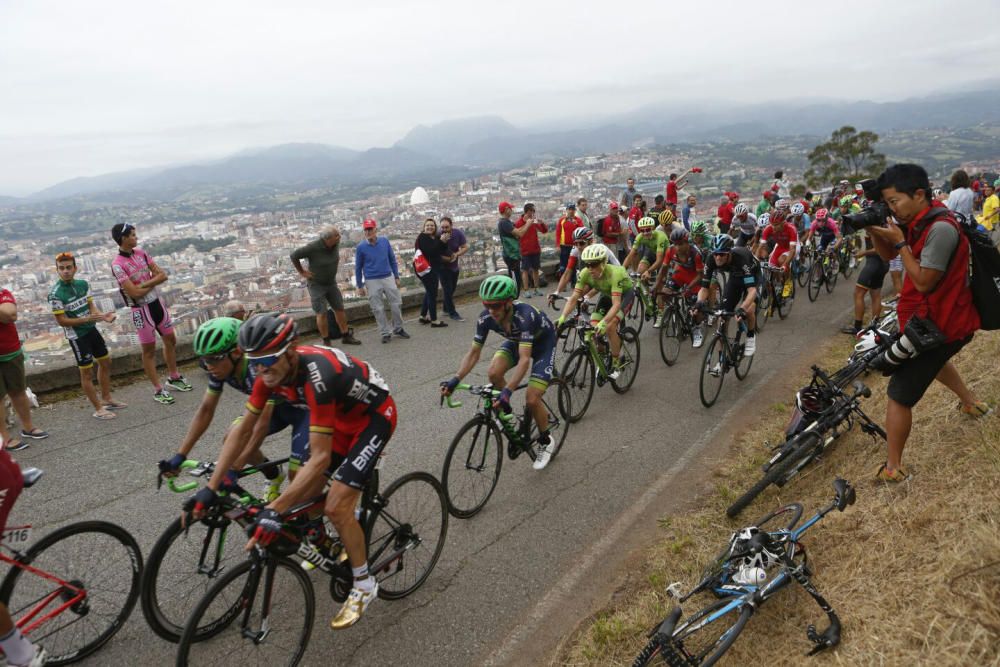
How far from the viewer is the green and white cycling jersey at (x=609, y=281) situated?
6.82 metres

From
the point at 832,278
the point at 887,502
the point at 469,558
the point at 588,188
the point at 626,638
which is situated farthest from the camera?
the point at 588,188

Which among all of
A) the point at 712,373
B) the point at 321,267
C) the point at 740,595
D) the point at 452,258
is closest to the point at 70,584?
the point at 740,595

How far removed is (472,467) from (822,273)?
1080cm

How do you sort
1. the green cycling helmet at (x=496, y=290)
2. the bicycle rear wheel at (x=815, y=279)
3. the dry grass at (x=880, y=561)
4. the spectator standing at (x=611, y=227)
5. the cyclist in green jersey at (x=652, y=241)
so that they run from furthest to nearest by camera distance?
the spectator standing at (x=611, y=227) < the bicycle rear wheel at (x=815, y=279) < the cyclist in green jersey at (x=652, y=241) < the green cycling helmet at (x=496, y=290) < the dry grass at (x=880, y=561)

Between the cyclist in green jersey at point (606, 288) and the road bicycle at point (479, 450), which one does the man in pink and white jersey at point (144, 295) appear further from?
the cyclist in green jersey at point (606, 288)

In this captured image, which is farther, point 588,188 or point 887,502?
point 588,188

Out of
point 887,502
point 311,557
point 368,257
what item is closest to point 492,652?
point 311,557

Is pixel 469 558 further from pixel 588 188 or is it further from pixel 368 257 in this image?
pixel 588 188

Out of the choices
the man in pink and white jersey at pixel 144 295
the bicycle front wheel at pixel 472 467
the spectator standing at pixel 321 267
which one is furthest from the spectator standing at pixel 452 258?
the bicycle front wheel at pixel 472 467

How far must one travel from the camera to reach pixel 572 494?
5.03 metres

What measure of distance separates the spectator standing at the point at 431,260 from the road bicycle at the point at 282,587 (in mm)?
7136

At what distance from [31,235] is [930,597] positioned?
31089 mm

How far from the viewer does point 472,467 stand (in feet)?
15.5

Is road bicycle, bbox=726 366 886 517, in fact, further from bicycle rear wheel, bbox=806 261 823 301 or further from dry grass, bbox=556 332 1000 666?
bicycle rear wheel, bbox=806 261 823 301
